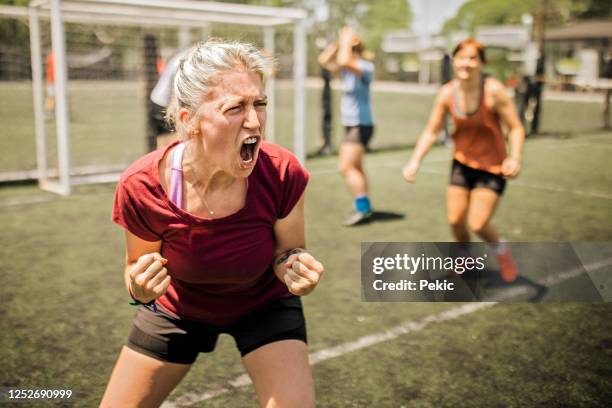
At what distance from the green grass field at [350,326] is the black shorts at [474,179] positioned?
0.97 meters

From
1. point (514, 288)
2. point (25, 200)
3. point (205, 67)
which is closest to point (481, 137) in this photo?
point (514, 288)

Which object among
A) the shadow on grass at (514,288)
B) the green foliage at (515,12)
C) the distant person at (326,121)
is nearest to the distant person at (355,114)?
the shadow on grass at (514,288)

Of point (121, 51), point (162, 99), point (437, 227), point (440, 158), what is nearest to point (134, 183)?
point (162, 99)

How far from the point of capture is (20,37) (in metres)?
12.8

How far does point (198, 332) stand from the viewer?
2.46 m

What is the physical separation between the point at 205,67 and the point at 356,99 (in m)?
5.80

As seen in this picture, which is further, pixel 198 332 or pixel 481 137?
pixel 481 137

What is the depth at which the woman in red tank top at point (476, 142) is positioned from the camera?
491 centimetres

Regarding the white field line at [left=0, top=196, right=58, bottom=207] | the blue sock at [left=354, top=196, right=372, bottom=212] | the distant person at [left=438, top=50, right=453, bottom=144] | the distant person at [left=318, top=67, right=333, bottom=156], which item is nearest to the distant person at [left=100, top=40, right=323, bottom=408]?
the blue sock at [left=354, top=196, right=372, bottom=212]

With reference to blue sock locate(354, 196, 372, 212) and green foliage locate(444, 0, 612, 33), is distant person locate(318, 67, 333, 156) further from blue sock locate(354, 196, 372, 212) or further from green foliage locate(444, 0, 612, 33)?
green foliage locate(444, 0, 612, 33)

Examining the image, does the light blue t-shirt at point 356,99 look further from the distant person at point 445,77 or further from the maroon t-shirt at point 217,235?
the distant person at point 445,77

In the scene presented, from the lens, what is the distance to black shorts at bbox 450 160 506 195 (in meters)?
5.03

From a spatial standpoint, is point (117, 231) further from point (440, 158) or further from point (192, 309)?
point (440, 158)

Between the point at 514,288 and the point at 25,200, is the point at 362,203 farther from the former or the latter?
the point at 25,200
